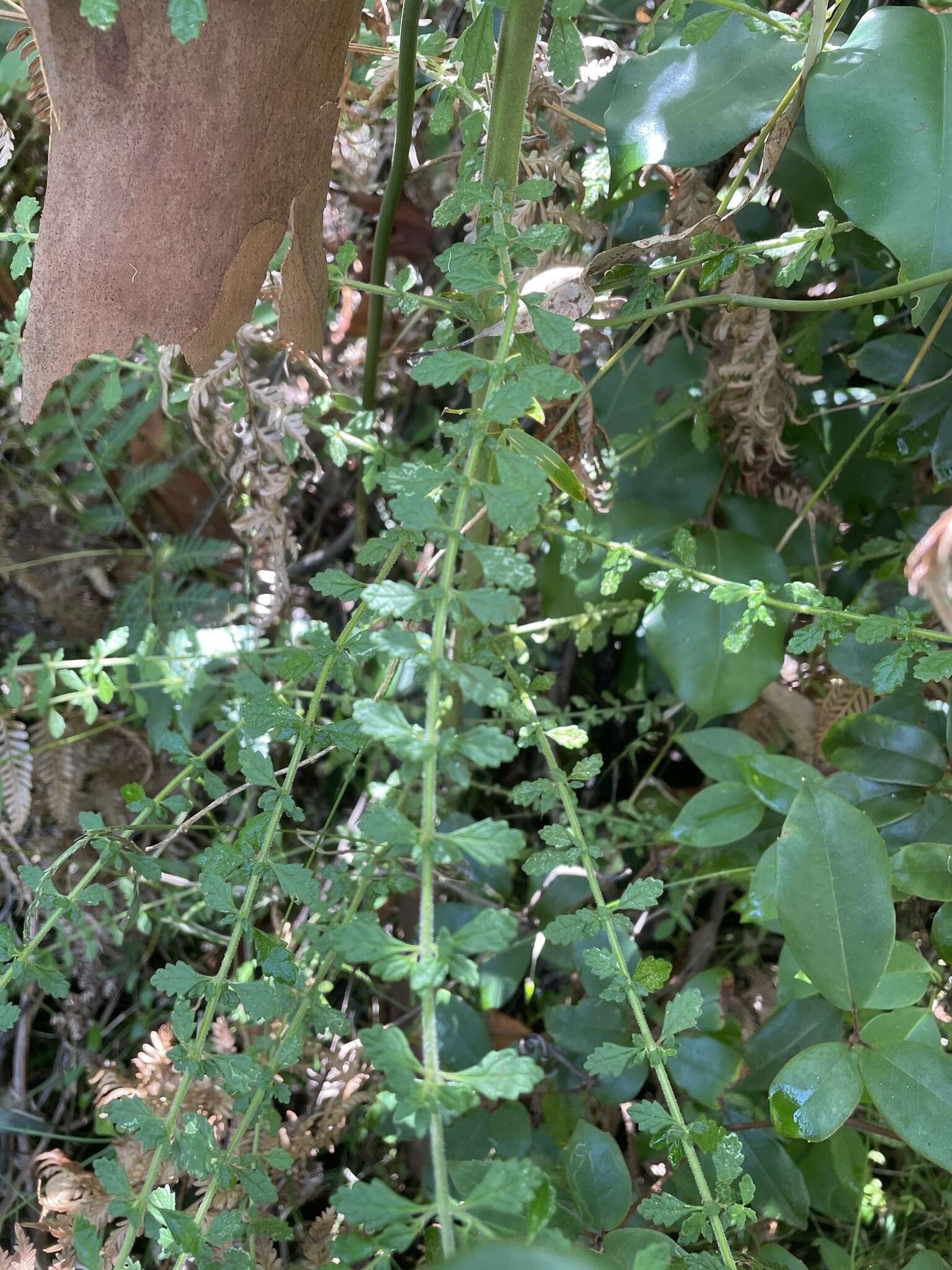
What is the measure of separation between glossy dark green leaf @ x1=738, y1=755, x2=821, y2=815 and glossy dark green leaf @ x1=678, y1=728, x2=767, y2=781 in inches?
1.6

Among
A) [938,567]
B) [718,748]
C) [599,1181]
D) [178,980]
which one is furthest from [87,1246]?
[718,748]

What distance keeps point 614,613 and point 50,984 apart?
0.70 metres

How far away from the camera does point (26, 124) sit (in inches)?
57.3

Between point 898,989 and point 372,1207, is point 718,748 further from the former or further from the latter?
point 372,1207

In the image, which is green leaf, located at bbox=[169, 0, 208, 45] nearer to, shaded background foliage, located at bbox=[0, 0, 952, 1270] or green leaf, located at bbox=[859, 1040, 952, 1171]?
shaded background foliage, located at bbox=[0, 0, 952, 1270]

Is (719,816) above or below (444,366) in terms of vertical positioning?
below

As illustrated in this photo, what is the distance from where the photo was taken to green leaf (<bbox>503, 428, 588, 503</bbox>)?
685 millimetres

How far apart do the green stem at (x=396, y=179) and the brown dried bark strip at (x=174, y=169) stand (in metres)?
0.15

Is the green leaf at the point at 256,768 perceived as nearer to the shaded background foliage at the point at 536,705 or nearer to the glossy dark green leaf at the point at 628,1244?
the shaded background foliage at the point at 536,705

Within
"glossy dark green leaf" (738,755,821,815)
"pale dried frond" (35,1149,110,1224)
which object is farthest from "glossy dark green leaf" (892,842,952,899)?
"pale dried frond" (35,1149,110,1224)

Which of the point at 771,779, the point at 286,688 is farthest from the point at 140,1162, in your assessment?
the point at 771,779

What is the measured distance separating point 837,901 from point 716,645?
34cm

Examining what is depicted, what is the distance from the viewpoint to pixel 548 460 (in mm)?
734

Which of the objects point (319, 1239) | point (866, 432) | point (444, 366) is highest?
point (444, 366)
